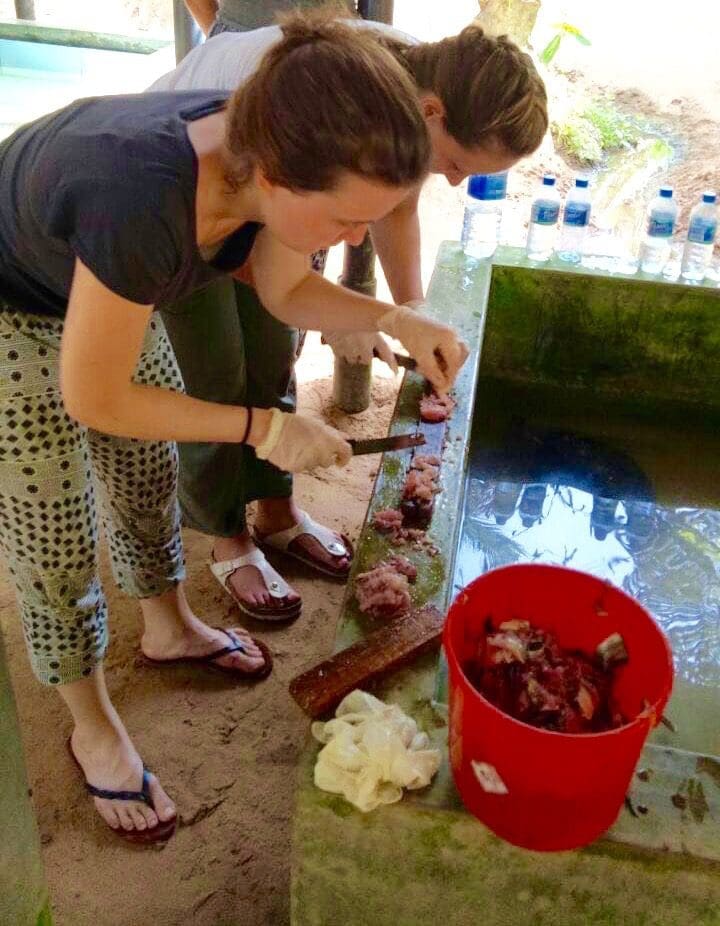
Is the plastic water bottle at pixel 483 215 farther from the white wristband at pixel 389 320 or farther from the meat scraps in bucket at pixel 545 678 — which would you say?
the meat scraps in bucket at pixel 545 678

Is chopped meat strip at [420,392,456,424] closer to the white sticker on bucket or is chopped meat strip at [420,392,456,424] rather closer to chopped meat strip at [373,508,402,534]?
chopped meat strip at [373,508,402,534]

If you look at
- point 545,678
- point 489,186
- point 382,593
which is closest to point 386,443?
point 382,593

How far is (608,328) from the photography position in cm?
321

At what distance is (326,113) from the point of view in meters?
1.13

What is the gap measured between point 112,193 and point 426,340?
2.93ft

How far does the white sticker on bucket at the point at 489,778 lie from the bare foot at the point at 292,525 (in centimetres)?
153

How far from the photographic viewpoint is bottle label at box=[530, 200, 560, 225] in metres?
3.12

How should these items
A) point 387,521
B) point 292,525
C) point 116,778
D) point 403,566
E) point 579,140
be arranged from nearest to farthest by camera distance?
1. point 403,566
2. point 387,521
3. point 116,778
4. point 292,525
5. point 579,140

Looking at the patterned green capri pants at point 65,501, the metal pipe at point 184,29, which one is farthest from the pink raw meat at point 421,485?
the metal pipe at point 184,29

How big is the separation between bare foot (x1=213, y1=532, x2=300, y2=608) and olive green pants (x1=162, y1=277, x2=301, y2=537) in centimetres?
6

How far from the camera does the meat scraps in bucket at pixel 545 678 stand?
1.17 meters

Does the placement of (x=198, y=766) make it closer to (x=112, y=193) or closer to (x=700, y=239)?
(x=112, y=193)

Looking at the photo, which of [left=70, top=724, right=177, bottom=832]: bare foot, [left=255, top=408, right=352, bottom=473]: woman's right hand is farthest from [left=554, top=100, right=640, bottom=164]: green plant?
[left=70, top=724, right=177, bottom=832]: bare foot

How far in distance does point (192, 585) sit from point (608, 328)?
1.81 meters
